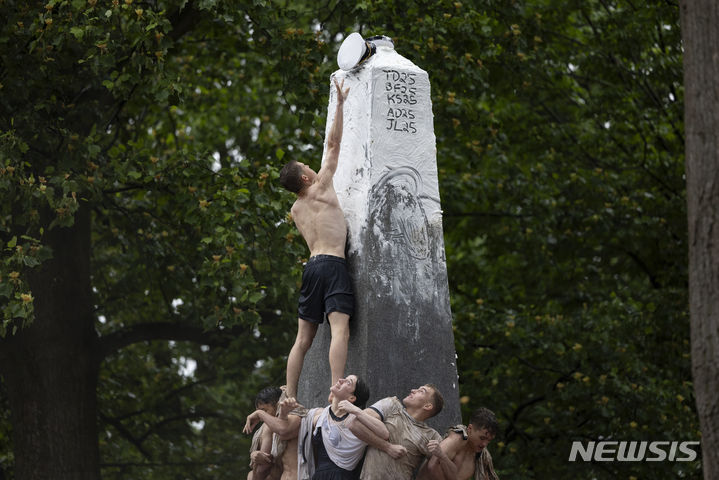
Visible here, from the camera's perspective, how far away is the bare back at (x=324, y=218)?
7.88 meters

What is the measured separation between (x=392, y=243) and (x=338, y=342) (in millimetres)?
825

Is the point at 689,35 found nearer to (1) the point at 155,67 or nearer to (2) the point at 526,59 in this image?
(1) the point at 155,67

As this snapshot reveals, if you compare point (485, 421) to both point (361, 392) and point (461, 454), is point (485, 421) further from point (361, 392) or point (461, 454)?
point (361, 392)

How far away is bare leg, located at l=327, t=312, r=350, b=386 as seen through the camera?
746 centimetres

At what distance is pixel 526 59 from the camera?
13984mm

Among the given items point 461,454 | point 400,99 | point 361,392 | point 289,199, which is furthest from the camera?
point 289,199

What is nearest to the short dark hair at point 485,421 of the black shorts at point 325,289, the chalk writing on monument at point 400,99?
the black shorts at point 325,289

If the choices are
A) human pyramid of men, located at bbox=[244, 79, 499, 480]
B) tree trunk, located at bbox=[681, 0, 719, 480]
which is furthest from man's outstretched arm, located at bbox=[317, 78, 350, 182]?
tree trunk, located at bbox=[681, 0, 719, 480]

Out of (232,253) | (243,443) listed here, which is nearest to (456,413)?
(232,253)

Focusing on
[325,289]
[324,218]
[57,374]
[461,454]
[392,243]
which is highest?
[57,374]

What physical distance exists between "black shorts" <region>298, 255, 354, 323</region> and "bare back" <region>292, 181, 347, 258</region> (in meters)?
0.08

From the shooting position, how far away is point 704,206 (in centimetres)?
534

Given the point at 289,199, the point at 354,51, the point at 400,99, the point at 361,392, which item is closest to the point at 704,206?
the point at 361,392

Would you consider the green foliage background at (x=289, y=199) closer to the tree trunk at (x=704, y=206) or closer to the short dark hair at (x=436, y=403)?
the short dark hair at (x=436, y=403)
